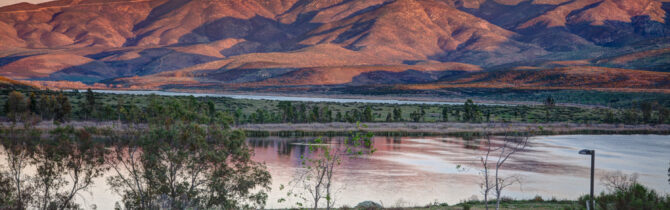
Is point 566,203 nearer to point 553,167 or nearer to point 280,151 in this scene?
point 553,167

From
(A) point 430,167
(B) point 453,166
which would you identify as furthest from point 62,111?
(B) point 453,166

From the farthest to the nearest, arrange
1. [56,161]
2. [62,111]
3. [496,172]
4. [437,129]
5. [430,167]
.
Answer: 1. [437,129]
2. [62,111]
3. [430,167]
4. [56,161]
5. [496,172]

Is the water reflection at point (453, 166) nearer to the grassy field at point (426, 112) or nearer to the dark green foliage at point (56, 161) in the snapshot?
the dark green foliage at point (56, 161)

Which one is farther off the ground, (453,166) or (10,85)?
(10,85)

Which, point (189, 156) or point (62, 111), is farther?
point (62, 111)

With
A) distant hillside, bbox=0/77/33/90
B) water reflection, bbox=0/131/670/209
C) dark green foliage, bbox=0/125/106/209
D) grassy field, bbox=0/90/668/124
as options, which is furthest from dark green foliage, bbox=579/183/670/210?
distant hillside, bbox=0/77/33/90

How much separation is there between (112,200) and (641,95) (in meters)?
131

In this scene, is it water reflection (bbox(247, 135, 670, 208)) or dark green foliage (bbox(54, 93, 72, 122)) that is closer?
water reflection (bbox(247, 135, 670, 208))

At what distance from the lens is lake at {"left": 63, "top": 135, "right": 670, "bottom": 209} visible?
43.5m

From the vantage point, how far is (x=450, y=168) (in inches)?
2255

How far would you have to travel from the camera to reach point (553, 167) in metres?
58.6

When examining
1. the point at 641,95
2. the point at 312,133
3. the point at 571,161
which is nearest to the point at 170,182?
the point at 571,161

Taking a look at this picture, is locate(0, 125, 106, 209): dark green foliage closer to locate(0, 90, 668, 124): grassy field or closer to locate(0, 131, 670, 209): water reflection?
locate(0, 131, 670, 209): water reflection

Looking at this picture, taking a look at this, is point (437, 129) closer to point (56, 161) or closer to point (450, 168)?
point (450, 168)
